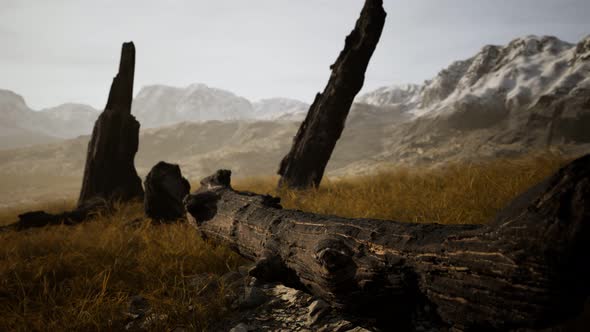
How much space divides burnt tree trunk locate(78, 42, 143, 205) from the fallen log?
476 centimetres

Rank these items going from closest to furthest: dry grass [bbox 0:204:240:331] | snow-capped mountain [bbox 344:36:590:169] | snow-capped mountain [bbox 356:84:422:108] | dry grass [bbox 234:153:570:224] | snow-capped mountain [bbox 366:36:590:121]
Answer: dry grass [bbox 0:204:240:331] < dry grass [bbox 234:153:570:224] < snow-capped mountain [bbox 344:36:590:169] < snow-capped mountain [bbox 366:36:590:121] < snow-capped mountain [bbox 356:84:422:108]

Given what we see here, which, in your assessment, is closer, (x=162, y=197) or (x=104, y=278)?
(x=104, y=278)

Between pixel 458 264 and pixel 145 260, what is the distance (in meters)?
2.20

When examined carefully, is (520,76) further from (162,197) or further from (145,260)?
(145,260)

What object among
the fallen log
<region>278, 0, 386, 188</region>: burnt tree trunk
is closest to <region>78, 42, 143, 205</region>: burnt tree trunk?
<region>278, 0, 386, 188</region>: burnt tree trunk

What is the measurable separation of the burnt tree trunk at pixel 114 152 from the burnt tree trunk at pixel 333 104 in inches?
115

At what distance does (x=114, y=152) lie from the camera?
5.62 m

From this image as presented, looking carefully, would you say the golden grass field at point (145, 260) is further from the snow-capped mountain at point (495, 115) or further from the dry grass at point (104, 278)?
the snow-capped mountain at point (495, 115)

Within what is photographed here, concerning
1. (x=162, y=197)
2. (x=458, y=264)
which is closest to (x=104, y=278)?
(x=162, y=197)

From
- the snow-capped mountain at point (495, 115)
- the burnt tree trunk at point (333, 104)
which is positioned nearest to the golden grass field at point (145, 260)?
the burnt tree trunk at point (333, 104)

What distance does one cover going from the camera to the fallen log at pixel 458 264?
0.90 metres

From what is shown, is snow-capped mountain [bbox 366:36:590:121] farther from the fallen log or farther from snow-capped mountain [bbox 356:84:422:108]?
the fallen log

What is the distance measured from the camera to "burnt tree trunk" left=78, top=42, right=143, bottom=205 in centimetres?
550

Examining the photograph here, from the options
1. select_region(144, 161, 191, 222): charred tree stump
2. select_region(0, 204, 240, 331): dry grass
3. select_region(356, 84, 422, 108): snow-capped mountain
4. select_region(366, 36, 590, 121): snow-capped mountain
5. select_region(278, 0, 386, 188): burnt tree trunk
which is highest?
select_region(356, 84, 422, 108): snow-capped mountain
